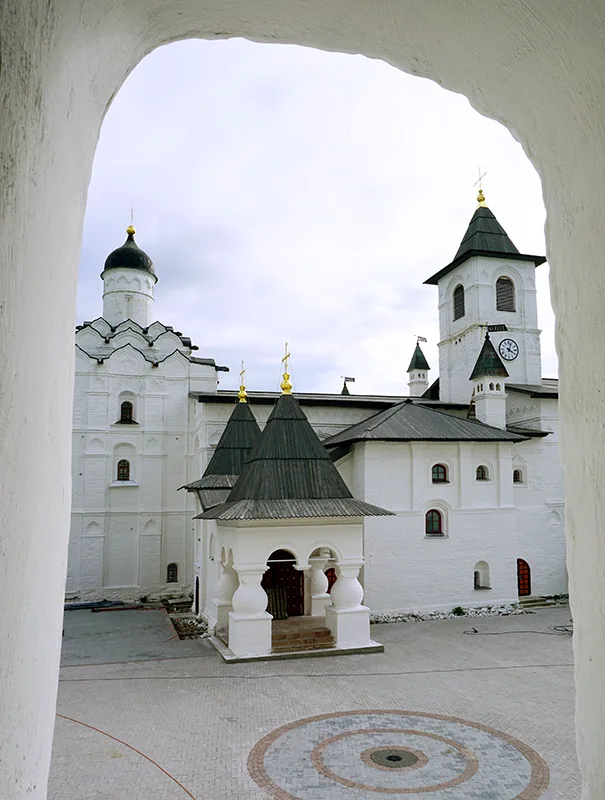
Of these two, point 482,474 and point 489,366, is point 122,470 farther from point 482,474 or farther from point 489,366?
point 489,366

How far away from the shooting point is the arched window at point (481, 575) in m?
21.8

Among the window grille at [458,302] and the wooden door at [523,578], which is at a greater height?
the window grille at [458,302]

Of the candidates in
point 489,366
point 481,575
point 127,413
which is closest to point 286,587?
point 481,575

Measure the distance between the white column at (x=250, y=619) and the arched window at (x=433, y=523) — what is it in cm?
818

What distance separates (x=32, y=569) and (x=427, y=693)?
11998 mm

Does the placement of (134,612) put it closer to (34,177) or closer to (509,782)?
(509,782)

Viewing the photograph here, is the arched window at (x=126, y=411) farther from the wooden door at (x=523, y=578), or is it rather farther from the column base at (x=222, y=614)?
the wooden door at (x=523, y=578)

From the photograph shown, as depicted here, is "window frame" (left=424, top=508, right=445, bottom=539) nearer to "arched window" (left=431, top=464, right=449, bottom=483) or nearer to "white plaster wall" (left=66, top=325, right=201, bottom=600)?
"arched window" (left=431, top=464, right=449, bottom=483)

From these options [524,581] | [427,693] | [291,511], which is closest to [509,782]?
[427,693]

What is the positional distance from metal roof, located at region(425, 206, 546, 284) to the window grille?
3.55 feet

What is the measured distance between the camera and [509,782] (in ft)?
27.8

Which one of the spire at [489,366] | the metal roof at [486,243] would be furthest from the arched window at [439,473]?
the metal roof at [486,243]

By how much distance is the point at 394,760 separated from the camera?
30.3 feet

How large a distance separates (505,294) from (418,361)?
8.65m
